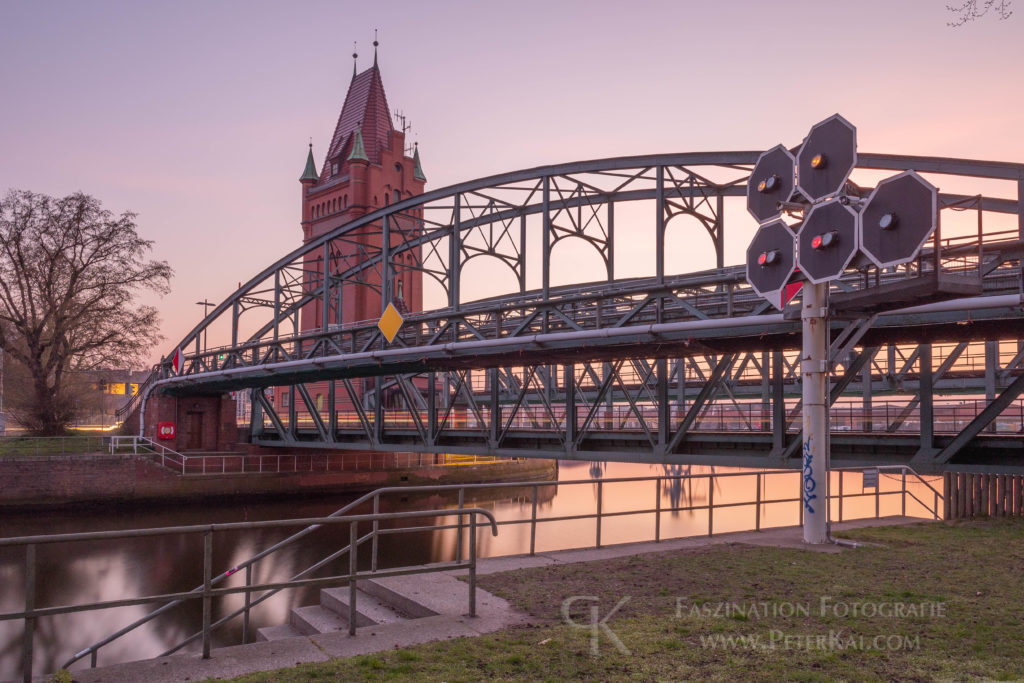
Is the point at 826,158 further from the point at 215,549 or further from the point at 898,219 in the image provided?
the point at 215,549

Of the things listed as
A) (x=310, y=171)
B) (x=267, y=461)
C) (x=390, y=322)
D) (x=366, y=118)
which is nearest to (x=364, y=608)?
(x=390, y=322)

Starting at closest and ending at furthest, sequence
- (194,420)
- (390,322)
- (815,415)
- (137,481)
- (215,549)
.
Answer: (815,415), (390,322), (215,549), (137,481), (194,420)

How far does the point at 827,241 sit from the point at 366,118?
81809 millimetres

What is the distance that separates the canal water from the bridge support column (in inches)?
38.6

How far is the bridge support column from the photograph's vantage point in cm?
1237

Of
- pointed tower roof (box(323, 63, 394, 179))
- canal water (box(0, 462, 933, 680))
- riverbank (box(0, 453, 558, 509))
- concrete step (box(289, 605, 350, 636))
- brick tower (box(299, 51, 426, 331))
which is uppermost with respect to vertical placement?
pointed tower roof (box(323, 63, 394, 179))

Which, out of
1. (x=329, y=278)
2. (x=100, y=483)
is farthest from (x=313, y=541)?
(x=329, y=278)

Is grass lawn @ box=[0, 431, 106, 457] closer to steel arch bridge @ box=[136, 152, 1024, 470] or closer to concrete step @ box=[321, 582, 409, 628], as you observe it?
steel arch bridge @ box=[136, 152, 1024, 470]

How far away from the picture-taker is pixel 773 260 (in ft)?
43.5

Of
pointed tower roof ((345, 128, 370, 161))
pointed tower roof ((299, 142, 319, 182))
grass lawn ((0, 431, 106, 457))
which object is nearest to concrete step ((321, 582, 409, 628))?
grass lawn ((0, 431, 106, 457))

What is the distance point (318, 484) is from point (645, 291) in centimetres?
2972

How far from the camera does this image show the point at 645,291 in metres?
21.2

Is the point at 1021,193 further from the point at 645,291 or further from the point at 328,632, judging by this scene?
the point at 328,632

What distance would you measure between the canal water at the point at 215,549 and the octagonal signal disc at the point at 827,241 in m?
3.75
